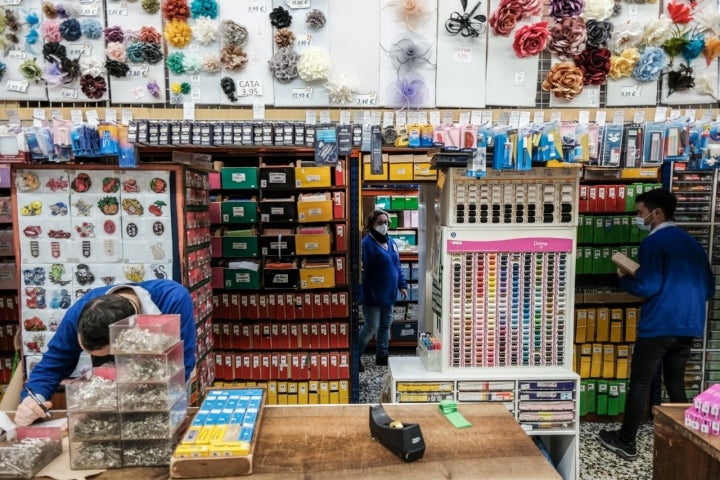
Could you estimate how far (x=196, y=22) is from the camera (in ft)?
10.2

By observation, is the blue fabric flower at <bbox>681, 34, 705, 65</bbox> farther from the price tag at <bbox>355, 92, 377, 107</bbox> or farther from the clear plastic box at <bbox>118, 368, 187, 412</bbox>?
the clear plastic box at <bbox>118, 368, 187, 412</bbox>

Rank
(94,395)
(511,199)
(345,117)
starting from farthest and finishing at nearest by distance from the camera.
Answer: (511,199)
(345,117)
(94,395)

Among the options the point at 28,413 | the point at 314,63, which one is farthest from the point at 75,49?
the point at 28,413

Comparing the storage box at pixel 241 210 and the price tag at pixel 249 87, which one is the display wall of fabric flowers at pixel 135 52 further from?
the storage box at pixel 241 210

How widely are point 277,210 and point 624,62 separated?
3.27 meters

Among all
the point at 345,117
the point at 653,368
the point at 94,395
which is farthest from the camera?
the point at 653,368

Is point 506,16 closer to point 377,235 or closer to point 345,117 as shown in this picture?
point 345,117

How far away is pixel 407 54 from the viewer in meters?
3.10

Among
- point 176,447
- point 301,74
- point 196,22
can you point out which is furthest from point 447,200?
point 176,447

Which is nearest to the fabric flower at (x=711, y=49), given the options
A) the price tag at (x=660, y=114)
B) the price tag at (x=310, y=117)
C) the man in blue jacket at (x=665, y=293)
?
the price tag at (x=660, y=114)

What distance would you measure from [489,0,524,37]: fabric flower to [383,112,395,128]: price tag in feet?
2.75

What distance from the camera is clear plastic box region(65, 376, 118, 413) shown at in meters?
1.77

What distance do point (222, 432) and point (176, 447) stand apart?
17cm

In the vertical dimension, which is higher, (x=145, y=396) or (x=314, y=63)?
(x=314, y=63)
